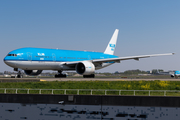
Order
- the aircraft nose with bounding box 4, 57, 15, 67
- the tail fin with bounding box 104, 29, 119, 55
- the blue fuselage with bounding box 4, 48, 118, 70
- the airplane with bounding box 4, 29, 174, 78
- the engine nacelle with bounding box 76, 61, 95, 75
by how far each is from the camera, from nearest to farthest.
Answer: the aircraft nose with bounding box 4, 57, 15, 67 < the blue fuselage with bounding box 4, 48, 118, 70 < the airplane with bounding box 4, 29, 174, 78 < the engine nacelle with bounding box 76, 61, 95, 75 < the tail fin with bounding box 104, 29, 119, 55

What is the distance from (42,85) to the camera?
110 feet

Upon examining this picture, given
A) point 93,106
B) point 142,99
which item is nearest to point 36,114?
point 93,106

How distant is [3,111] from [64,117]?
6335mm

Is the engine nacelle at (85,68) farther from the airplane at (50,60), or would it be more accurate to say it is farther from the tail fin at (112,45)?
the tail fin at (112,45)

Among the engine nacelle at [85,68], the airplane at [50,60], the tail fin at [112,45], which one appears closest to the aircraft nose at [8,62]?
the airplane at [50,60]

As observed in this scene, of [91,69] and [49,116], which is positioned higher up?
[91,69]

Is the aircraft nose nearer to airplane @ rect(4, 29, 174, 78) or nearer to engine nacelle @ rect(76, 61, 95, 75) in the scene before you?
airplane @ rect(4, 29, 174, 78)

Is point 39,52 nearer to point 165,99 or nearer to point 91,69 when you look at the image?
point 91,69

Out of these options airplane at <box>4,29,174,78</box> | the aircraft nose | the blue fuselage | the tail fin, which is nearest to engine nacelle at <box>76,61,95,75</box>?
airplane at <box>4,29,174,78</box>

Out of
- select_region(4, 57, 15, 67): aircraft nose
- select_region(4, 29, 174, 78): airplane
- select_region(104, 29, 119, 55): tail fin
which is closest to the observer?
select_region(4, 57, 15, 67): aircraft nose

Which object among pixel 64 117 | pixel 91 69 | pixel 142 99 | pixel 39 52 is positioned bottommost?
pixel 64 117

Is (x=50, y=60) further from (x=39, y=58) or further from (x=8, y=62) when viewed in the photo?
(x=8, y=62)

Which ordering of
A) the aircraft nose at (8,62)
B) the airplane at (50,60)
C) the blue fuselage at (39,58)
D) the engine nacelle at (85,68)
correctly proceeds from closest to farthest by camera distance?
the aircraft nose at (8,62) → the blue fuselage at (39,58) → the airplane at (50,60) → the engine nacelle at (85,68)

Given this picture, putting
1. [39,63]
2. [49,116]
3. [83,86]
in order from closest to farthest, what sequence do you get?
[49,116]
[83,86]
[39,63]
